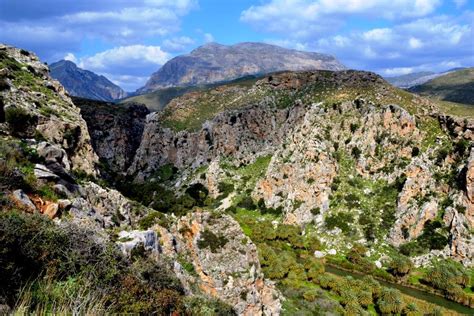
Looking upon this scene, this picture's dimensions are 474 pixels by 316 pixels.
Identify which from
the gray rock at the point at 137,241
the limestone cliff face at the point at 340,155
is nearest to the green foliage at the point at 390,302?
the limestone cliff face at the point at 340,155

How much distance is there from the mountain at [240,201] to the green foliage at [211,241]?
0.45 ft

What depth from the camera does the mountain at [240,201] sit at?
13.9m

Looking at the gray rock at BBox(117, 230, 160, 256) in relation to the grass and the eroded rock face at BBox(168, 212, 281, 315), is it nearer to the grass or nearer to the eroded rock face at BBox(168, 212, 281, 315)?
the eroded rock face at BBox(168, 212, 281, 315)

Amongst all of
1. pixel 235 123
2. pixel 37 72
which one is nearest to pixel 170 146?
pixel 235 123

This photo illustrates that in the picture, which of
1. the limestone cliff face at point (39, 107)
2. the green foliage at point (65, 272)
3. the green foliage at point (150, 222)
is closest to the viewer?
Result: the green foliage at point (65, 272)

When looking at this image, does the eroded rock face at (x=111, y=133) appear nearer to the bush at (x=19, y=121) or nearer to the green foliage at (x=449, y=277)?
the bush at (x=19, y=121)

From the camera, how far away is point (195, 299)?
19.2m

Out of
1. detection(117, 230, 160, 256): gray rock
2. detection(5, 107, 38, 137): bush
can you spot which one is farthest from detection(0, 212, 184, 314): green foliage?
detection(5, 107, 38, 137): bush

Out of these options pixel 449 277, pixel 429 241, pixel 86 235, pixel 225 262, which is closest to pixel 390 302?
pixel 449 277

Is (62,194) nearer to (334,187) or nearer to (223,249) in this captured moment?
(223,249)

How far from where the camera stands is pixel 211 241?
109 feet

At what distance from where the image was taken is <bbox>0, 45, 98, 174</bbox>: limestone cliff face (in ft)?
127

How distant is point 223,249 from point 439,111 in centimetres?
9267

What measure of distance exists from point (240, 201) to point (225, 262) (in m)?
76.9
